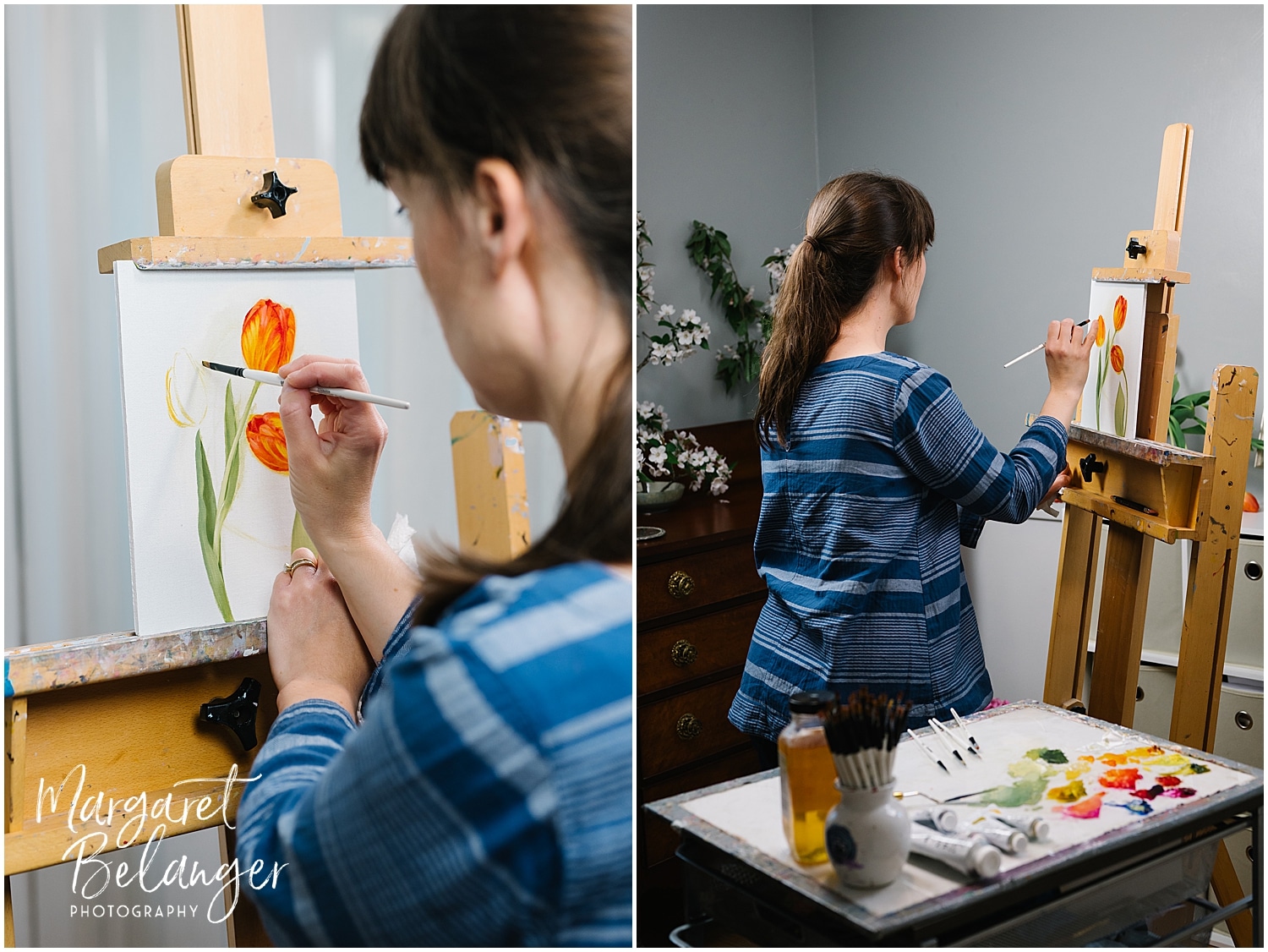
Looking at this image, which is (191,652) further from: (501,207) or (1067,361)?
(1067,361)

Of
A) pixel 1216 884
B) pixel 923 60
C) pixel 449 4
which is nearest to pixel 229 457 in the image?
pixel 449 4

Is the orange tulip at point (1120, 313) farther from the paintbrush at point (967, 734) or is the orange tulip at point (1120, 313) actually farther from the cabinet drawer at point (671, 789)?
the cabinet drawer at point (671, 789)

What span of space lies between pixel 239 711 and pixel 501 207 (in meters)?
0.52

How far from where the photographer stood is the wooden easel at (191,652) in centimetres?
74

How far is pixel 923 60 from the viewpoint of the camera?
1599 millimetres

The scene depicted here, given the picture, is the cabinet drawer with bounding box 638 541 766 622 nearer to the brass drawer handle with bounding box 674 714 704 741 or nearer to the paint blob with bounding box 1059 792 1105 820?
the brass drawer handle with bounding box 674 714 704 741

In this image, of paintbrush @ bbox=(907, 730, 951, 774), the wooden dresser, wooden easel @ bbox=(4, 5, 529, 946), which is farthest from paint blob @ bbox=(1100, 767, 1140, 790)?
the wooden dresser

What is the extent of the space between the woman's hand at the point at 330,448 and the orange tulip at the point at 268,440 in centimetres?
2

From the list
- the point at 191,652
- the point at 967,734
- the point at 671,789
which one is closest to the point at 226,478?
the point at 191,652

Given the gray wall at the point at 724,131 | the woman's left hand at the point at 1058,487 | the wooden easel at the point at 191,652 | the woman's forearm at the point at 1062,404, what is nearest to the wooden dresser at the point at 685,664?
the gray wall at the point at 724,131

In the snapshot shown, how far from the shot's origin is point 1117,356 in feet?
4.20

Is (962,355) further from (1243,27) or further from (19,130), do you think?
(19,130)

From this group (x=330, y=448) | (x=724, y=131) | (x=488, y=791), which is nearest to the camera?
(x=488, y=791)

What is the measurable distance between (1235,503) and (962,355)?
0.56m
